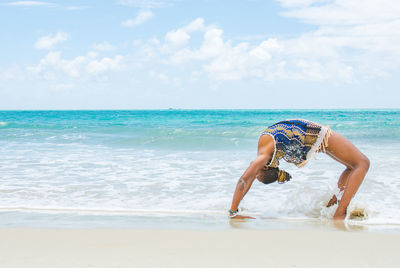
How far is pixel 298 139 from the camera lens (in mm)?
4086

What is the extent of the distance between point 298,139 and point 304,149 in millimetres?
130

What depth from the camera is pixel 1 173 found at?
7.38 metres

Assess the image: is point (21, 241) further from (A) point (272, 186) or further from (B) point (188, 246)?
(A) point (272, 186)

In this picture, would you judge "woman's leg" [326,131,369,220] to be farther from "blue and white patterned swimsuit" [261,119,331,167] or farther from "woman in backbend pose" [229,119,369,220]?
"blue and white patterned swimsuit" [261,119,331,167]

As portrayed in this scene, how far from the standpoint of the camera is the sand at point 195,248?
2.76 m

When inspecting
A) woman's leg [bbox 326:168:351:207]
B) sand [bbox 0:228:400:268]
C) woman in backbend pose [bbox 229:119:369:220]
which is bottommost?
sand [bbox 0:228:400:268]

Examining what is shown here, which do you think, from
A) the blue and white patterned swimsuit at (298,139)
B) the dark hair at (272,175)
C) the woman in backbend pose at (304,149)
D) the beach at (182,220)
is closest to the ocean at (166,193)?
the beach at (182,220)

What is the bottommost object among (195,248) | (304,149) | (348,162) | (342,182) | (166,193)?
(166,193)

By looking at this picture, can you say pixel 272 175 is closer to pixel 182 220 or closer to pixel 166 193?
pixel 182 220

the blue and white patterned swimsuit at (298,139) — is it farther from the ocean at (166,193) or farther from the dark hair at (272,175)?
the ocean at (166,193)

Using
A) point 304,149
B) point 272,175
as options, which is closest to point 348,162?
point 304,149

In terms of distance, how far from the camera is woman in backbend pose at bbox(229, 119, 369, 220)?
4082 millimetres

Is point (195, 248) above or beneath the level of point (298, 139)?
beneath

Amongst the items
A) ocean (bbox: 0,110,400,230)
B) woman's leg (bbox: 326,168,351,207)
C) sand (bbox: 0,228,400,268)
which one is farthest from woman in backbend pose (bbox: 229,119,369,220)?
sand (bbox: 0,228,400,268)
